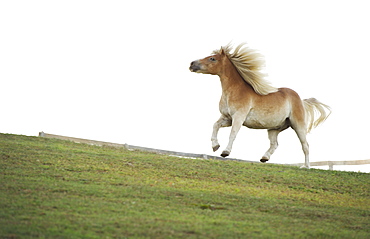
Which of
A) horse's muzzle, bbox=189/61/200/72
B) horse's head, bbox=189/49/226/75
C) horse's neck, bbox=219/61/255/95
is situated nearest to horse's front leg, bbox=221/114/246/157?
horse's neck, bbox=219/61/255/95

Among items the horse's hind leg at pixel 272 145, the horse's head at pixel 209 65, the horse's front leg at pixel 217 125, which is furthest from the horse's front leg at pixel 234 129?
the horse's hind leg at pixel 272 145

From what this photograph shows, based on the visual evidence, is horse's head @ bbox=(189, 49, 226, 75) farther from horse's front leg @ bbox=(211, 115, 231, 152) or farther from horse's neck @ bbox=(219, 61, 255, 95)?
horse's front leg @ bbox=(211, 115, 231, 152)

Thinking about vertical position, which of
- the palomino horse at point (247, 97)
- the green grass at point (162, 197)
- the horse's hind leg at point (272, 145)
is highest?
the palomino horse at point (247, 97)

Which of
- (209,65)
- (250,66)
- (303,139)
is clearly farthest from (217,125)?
(303,139)

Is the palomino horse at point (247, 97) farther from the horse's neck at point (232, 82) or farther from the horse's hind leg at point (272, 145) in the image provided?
the horse's hind leg at point (272, 145)

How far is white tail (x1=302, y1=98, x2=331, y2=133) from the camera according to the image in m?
17.3

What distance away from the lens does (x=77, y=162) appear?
43.2 feet

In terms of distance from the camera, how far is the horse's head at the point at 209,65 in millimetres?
15500

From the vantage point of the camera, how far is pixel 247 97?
15.3 metres

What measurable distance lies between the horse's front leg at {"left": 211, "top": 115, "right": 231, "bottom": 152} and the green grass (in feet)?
1.91

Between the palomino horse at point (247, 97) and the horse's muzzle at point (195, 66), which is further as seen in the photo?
the horse's muzzle at point (195, 66)

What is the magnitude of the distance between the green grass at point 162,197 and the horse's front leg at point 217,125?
→ 0.58m

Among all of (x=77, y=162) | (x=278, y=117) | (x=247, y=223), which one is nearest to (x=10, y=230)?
(x=247, y=223)

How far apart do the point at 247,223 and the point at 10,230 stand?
3483 mm
